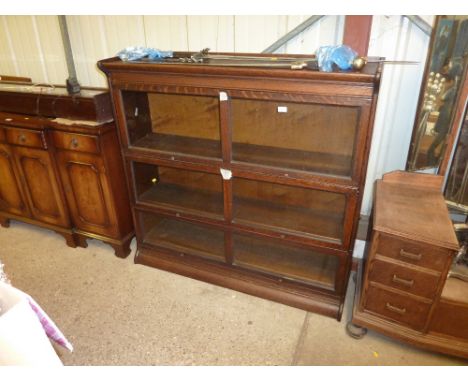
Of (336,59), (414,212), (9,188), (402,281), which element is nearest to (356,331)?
(402,281)

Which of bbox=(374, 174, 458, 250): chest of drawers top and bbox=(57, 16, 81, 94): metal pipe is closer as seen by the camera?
bbox=(374, 174, 458, 250): chest of drawers top

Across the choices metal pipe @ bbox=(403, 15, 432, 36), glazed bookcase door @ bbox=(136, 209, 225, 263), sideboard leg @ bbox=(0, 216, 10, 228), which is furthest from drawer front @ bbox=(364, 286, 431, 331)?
sideboard leg @ bbox=(0, 216, 10, 228)

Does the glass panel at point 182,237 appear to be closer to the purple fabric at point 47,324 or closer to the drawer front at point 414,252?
the drawer front at point 414,252

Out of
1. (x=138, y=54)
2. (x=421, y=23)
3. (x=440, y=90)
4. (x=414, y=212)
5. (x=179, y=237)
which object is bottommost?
(x=179, y=237)

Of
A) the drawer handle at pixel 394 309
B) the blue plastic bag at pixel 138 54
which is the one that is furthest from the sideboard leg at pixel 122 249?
the drawer handle at pixel 394 309

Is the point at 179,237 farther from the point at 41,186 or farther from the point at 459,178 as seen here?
the point at 459,178

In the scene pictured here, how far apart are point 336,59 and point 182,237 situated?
144 centimetres

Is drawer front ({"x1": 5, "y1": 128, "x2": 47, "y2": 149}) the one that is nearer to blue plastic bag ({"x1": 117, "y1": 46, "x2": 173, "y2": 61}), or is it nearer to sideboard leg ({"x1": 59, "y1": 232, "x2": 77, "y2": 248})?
sideboard leg ({"x1": 59, "y1": 232, "x2": 77, "y2": 248})

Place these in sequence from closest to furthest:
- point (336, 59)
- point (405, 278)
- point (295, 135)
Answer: point (336, 59), point (405, 278), point (295, 135)

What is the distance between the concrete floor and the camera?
1.66 meters

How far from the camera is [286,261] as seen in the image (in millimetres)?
2049

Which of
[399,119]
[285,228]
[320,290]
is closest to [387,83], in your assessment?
[399,119]

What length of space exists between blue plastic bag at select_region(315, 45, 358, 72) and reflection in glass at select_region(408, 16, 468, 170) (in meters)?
0.40
